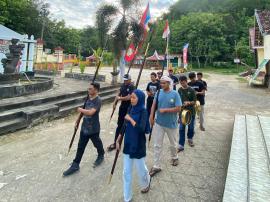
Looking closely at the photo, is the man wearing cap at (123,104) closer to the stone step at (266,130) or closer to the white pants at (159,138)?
the white pants at (159,138)

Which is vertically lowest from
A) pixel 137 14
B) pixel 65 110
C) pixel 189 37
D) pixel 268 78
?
pixel 65 110

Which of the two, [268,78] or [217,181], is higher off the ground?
[268,78]

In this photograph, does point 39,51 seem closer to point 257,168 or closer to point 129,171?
point 129,171

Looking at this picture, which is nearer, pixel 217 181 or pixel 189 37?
pixel 217 181

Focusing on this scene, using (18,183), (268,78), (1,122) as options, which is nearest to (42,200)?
(18,183)

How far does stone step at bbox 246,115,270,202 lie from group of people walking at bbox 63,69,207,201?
137 centimetres

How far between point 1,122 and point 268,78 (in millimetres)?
21085

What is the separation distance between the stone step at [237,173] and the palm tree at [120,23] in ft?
38.3

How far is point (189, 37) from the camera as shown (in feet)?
152

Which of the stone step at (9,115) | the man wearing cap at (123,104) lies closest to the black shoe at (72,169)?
the man wearing cap at (123,104)

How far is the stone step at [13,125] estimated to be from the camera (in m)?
6.76

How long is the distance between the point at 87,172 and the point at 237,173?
2606 mm

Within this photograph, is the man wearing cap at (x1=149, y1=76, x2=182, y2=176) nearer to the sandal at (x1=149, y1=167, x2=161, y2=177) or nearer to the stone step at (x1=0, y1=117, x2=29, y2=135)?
the sandal at (x1=149, y1=167, x2=161, y2=177)

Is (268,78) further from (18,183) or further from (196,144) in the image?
(18,183)
